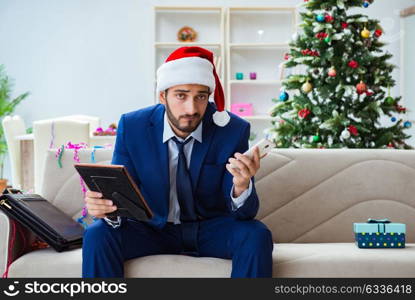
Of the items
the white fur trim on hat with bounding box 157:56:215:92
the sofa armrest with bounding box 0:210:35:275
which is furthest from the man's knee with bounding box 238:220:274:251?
the sofa armrest with bounding box 0:210:35:275

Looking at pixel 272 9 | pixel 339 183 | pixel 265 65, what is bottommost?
pixel 339 183

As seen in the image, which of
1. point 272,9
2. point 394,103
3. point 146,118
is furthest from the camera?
point 272,9

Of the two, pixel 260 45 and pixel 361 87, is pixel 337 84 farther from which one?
pixel 260 45

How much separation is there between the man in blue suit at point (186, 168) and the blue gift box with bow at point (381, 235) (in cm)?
47

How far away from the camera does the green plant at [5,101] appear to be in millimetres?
6422

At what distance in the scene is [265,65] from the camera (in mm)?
6820

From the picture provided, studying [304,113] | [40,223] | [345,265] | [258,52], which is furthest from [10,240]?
[258,52]

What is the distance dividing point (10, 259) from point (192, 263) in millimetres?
656

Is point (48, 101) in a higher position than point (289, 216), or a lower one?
higher

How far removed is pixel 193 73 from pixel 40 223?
0.79m

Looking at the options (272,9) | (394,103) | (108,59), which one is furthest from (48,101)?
(394,103)

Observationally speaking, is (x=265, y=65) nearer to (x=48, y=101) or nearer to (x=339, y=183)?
(x=48, y=101)

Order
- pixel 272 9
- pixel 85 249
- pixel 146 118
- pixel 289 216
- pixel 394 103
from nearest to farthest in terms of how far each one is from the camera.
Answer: pixel 85 249
pixel 146 118
pixel 289 216
pixel 394 103
pixel 272 9

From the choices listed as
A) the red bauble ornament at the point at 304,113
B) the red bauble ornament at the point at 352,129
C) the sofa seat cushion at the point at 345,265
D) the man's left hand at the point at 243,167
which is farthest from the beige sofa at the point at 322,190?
the red bauble ornament at the point at 304,113
